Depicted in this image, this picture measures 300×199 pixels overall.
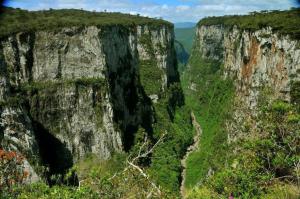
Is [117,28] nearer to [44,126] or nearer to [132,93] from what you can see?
[132,93]

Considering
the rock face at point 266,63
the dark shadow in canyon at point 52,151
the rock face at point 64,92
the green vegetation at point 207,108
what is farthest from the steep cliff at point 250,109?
the dark shadow in canyon at point 52,151

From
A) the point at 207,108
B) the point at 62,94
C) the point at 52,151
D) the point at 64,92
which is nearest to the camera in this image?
the point at 52,151

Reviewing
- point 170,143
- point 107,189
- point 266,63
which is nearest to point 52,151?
point 170,143

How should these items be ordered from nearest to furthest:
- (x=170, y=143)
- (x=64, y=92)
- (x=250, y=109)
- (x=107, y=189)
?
(x=107, y=189) < (x=250, y=109) < (x=64, y=92) < (x=170, y=143)

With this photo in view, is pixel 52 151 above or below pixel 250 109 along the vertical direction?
below

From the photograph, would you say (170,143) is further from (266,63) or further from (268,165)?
(268,165)

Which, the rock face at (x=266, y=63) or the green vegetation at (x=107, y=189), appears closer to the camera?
the green vegetation at (x=107, y=189)

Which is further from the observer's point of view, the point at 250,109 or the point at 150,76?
the point at 150,76

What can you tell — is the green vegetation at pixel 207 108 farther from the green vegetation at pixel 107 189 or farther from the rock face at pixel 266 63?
the green vegetation at pixel 107 189

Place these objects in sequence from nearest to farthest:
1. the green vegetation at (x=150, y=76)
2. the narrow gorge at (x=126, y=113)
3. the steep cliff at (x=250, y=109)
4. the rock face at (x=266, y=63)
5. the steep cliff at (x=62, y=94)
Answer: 1. the steep cliff at (x=250, y=109)
2. the narrow gorge at (x=126, y=113)
3. the rock face at (x=266, y=63)
4. the steep cliff at (x=62, y=94)
5. the green vegetation at (x=150, y=76)
